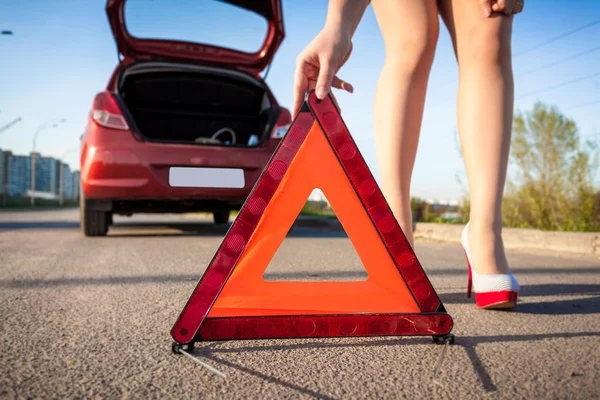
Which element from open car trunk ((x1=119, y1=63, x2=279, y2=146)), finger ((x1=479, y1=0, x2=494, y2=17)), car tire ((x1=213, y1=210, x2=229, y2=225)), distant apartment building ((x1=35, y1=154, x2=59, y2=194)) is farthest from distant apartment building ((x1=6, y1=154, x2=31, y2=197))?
finger ((x1=479, y1=0, x2=494, y2=17))

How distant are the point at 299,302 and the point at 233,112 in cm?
451

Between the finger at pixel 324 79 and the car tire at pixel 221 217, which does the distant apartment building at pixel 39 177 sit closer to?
the car tire at pixel 221 217

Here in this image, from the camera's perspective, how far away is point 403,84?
1910mm

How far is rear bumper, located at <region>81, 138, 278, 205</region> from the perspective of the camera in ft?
12.7

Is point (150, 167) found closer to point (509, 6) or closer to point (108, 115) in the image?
point (108, 115)

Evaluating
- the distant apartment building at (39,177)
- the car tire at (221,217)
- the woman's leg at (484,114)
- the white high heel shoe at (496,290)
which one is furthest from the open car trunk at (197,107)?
the distant apartment building at (39,177)

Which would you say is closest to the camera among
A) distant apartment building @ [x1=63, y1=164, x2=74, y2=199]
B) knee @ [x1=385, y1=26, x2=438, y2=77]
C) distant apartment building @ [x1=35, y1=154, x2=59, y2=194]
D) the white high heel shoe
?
the white high heel shoe

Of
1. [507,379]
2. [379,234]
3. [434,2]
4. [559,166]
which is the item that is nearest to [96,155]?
[434,2]

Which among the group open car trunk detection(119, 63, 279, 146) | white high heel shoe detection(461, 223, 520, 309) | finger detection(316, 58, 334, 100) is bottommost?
white high heel shoe detection(461, 223, 520, 309)

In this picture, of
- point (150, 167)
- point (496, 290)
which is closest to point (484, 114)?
point (496, 290)

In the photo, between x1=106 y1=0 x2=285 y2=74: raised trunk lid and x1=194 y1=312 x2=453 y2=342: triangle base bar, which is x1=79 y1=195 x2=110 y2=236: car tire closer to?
x1=106 y1=0 x2=285 y2=74: raised trunk lid

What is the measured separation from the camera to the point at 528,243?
4309 mm

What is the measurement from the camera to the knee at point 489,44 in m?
1.79

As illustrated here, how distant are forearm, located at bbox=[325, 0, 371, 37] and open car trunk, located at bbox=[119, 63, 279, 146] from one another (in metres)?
3.44
